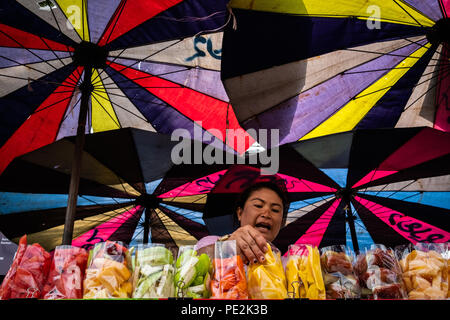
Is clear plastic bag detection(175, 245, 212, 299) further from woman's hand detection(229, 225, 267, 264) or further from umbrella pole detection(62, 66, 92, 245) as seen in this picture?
umbrella pole detection(62, 66, 92, 245)

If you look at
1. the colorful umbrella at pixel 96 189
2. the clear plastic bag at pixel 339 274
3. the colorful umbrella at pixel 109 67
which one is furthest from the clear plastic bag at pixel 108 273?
the colorful umbrella at pixel 96 189

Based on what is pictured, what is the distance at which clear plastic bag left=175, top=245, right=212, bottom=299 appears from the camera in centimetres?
107

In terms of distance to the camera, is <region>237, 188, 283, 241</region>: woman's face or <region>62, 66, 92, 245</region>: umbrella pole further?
<region>62, 66, 92, 245</region>: umbrella pole

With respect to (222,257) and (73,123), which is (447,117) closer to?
(222,257)

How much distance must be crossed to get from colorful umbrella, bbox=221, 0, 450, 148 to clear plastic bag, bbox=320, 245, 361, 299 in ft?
8.86

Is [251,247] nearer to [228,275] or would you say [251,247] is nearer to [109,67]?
[228,275]

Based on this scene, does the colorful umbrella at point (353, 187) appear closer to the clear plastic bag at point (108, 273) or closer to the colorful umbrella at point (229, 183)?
the colorful umbrella at point (229, 183)

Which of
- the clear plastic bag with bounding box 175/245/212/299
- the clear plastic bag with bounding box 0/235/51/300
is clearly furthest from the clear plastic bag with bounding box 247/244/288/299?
the clear plastic bag with bounding box 0/235/51/300

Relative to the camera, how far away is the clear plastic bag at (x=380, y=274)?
3.58 feet

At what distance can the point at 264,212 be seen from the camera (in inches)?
87.8

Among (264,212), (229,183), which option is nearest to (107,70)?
(229,183)

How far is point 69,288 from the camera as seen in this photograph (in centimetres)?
110

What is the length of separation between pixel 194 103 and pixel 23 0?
2.24m

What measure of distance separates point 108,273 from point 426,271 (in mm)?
1001
